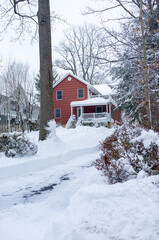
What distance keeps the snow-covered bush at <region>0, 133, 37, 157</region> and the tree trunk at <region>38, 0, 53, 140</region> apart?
6.16 feet

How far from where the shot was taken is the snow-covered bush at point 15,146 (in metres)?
7.61

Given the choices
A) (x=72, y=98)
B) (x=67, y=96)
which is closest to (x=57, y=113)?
(x=67, y=96)

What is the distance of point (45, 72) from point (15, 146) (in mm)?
4043

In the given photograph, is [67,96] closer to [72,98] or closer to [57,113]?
[72,98]

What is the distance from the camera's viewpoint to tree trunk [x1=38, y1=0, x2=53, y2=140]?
32.4ft

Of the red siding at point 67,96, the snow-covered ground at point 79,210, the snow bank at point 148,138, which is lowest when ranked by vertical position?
the snow-covered ground at point 79,210

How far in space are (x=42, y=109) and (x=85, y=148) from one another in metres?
2.87

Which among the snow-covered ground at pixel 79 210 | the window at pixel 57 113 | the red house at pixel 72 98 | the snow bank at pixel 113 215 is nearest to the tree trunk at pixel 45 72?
the snow-covered ground at pixel 79 210

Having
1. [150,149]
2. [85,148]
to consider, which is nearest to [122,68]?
[85,148]

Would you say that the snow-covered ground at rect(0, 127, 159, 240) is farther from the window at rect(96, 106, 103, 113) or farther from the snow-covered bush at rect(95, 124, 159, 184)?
the window at rect(96, 106, 103, 113)

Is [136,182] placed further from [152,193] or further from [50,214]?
[50,214]

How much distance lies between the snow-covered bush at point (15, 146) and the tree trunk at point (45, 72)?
188 cm

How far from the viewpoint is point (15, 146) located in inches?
301

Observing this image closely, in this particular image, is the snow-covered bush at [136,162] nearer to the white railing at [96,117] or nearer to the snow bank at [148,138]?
the snow bank at [148,138]
